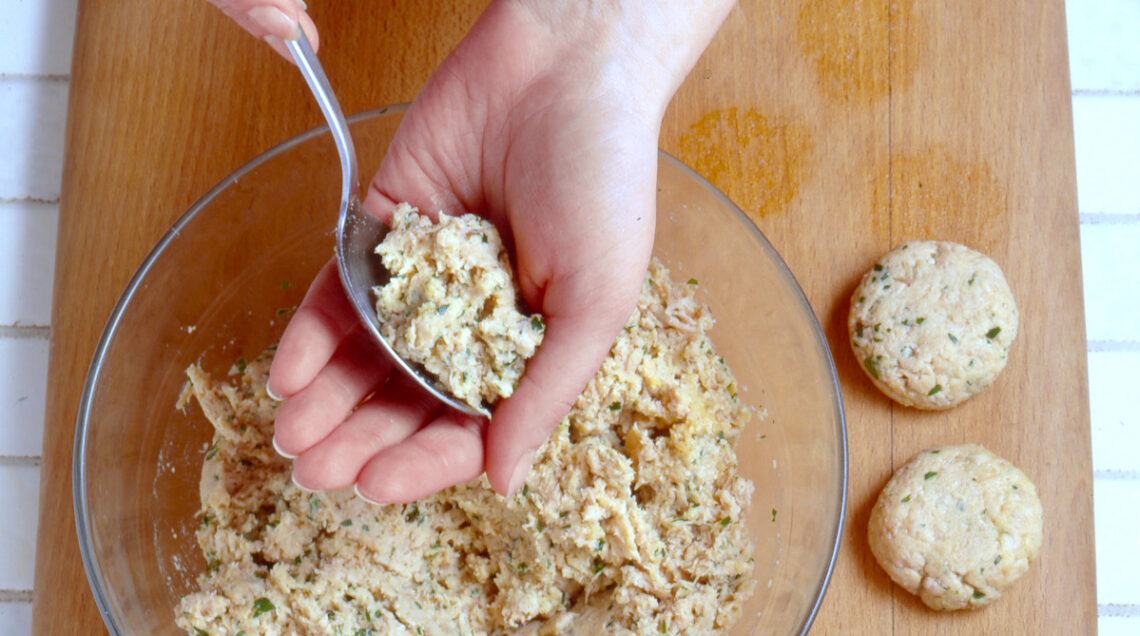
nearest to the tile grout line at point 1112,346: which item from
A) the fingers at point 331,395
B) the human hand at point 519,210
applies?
the human hand at point 519,210

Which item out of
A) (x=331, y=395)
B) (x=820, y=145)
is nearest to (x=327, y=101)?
(x=331, y=395)

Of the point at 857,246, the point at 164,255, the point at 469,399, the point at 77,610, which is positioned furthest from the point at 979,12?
the point at 77,610

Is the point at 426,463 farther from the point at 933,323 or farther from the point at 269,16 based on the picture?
the point at 933,323

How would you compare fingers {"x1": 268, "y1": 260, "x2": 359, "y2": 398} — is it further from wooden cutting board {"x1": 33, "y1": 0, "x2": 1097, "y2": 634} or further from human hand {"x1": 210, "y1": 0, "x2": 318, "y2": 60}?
wooden cutting board {"x1": 33, "y1": 0, "x2": 1097, "y2": 634}

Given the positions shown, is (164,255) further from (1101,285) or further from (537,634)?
(1101,285)

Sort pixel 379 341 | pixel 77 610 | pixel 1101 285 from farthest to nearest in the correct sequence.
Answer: pixel 1101 285 < pixel 77 610 < pixel 379 341

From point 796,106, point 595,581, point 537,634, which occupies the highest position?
point 796,106

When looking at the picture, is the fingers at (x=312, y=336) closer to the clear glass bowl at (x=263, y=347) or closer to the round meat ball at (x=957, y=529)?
the clear glass bowl at (x=263, y=347)
